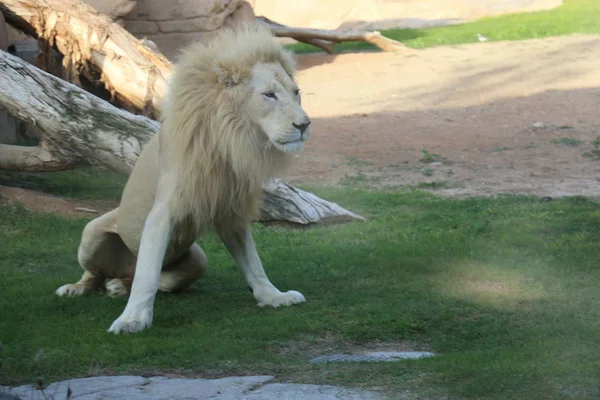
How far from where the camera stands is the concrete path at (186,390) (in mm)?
3781

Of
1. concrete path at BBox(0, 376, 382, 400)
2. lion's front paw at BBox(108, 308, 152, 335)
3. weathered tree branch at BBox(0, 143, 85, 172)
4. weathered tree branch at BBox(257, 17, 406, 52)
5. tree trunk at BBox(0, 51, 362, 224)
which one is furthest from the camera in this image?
weathered tree branch at BBox(257, 17, 406, 52)

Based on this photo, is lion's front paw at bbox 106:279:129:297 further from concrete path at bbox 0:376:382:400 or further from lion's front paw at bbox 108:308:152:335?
concrete path at bbox 0:376:382:400

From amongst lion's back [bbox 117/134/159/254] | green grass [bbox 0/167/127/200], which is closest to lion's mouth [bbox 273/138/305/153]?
lion's back [bbox 117/134/159/254]

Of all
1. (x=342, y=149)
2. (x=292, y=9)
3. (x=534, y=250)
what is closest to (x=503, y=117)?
(x=342, y=149)

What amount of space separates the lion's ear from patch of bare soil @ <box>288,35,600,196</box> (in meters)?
4.86

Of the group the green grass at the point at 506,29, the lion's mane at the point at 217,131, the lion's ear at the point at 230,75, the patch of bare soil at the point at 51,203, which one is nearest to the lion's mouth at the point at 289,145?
the lion's mane at the point at 217,131

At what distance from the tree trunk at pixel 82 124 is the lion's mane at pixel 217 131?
9.14ft

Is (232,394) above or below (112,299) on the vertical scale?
above

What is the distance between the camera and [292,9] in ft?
107

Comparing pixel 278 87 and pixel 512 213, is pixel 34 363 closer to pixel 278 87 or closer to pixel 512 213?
pixel 278 87

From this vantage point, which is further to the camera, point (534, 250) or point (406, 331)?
point (534, 250)

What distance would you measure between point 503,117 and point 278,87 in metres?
9.25

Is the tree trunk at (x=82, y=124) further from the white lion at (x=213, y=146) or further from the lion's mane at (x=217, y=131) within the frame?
the lion's mane at (x=217, y=131)

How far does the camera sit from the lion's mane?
17.1ft
